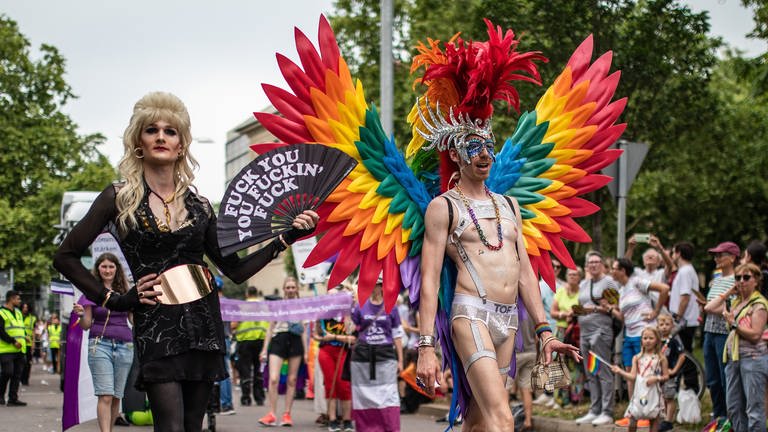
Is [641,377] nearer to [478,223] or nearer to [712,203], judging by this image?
[478,223]

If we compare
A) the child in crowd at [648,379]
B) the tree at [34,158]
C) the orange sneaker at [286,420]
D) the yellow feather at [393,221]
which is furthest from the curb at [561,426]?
the tree at [34,158]

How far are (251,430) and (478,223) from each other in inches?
332

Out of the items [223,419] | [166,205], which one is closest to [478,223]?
[166,205]

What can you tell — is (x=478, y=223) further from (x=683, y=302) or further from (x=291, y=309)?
(x=291, y=309)

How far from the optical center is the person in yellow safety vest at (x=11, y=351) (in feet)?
62.0

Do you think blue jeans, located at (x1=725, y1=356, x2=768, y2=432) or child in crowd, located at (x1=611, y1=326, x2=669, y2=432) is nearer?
blue jeans, located at (x1=725, y1=356, x2=768, y2=432)

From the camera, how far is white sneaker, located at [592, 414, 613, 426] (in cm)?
1266

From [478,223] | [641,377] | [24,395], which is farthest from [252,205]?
[24,395]

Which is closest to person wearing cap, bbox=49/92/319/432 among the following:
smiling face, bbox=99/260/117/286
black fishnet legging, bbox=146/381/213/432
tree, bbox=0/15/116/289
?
black fishnet legging, bbox=146/381/213/432

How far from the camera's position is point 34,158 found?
45.2m

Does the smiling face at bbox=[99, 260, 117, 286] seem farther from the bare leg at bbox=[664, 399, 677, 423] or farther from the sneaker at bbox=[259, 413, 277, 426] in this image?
the bare leg at bbox=[664, 399, 677, 423]

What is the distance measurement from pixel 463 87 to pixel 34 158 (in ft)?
133

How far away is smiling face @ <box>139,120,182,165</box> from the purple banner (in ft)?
29.5

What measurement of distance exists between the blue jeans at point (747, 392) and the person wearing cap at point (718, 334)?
1.85 ft
